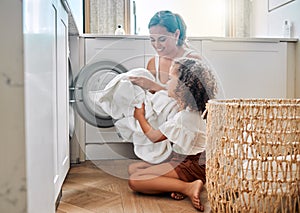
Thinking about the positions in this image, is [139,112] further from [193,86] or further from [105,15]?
[105,15]

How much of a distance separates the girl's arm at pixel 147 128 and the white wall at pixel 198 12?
221cm

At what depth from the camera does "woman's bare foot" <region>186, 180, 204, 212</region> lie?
1268 mm

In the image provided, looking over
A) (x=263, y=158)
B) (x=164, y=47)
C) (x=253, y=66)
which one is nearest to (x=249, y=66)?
(x=253, y=66)

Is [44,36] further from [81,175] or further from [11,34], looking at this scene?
[81,175]

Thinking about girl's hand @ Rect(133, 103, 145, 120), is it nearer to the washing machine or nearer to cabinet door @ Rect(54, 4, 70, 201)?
the washing machine

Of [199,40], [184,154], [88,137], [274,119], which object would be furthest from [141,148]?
[199,40]

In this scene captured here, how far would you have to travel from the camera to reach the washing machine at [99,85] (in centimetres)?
182

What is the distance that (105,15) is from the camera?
11.4ft

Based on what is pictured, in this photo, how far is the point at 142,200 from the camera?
4.53 feet

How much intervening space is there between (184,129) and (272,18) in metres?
1.79

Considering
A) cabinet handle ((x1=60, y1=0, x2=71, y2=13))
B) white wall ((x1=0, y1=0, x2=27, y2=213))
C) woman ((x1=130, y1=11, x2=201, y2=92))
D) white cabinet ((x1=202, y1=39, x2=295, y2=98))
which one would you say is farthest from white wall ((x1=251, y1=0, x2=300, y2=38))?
white wall ((x1=0, y1=0, x2=27, y2=213))

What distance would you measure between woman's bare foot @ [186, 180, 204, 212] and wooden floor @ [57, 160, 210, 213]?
0.07ft

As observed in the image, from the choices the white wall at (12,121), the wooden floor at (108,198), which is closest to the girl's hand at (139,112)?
the wooden floor at (108,198)

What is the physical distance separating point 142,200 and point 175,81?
60 centimetres
